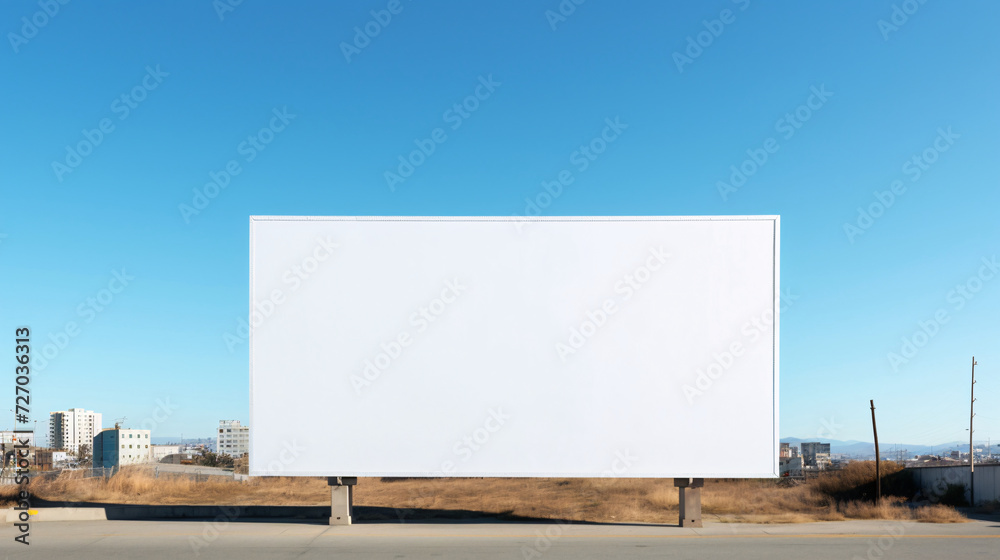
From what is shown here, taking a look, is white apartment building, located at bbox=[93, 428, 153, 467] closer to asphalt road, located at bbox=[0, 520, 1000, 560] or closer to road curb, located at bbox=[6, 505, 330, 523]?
road curb, located at bbox=[6, 505, 330, 523]

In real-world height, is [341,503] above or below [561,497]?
above

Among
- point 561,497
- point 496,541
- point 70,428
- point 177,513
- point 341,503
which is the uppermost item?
point 341,503

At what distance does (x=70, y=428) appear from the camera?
362ft

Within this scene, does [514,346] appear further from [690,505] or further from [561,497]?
[561,497]

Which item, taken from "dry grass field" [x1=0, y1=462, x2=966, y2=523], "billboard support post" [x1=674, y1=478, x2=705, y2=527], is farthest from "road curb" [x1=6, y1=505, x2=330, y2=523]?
"billboard support post" [x1=674, y1=478, x2=705, y2=527]

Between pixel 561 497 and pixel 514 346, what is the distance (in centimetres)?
1074

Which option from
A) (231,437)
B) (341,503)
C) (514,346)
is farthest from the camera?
(231,437)

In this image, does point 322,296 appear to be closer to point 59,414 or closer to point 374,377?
point 374,377

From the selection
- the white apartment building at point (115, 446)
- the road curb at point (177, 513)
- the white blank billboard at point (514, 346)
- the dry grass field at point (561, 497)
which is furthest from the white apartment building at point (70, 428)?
the white blank billboard at point (514, 346)

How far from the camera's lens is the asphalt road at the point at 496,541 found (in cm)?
1183

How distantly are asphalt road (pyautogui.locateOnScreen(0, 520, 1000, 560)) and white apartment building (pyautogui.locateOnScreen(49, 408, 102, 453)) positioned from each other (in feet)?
353

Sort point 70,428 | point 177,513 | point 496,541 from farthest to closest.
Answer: point 70,428 < point 177,513 < point 496,541

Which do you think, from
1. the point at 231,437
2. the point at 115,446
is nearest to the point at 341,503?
the point at 115,446

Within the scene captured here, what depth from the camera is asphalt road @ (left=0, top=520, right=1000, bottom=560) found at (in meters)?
11.8
